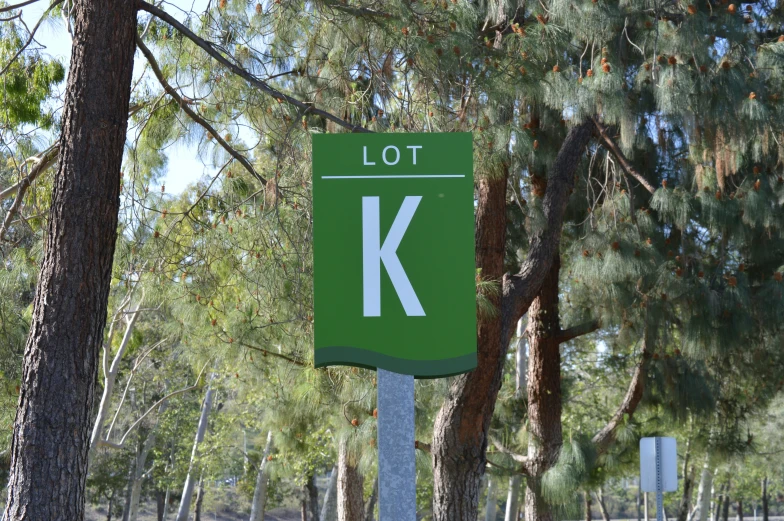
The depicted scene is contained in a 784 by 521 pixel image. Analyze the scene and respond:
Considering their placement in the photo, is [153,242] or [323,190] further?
[153,242]

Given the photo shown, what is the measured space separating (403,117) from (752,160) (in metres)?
5.70

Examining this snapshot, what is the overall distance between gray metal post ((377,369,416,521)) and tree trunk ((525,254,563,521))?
285 inches

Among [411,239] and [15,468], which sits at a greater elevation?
[411,239]

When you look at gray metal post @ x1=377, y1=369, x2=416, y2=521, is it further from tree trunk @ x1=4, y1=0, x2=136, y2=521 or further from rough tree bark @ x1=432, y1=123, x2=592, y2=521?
rough tree bark @ x1=432, y1=123, x2=592, y2=521

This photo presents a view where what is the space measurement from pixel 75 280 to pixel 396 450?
8.25 feet

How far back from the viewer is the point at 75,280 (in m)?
4.93

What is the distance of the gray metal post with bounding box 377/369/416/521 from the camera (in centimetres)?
322

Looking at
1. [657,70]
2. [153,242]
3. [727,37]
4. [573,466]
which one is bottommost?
[573,466]

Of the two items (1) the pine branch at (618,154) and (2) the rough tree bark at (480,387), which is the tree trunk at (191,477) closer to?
(1) the pine branch at (618,154)

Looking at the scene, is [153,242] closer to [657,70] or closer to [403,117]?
[403,117]

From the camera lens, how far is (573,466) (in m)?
9.66

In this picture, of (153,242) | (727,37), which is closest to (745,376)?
(727,37)

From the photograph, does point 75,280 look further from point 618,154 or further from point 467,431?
point 618,154

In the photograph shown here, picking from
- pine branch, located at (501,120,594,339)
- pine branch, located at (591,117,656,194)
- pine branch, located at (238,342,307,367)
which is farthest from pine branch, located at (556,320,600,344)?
pine branch, located at (238,342,307,367)
